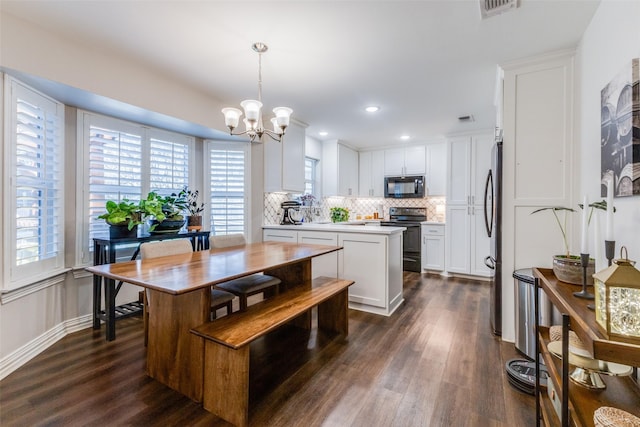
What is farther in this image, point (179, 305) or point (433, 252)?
point (433, 252)

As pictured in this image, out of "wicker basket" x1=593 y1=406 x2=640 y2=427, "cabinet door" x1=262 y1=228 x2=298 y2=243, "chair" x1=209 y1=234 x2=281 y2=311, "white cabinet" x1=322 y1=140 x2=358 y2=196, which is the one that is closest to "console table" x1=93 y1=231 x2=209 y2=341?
"chair" x1=209 y1=234 x2=281 y2=311

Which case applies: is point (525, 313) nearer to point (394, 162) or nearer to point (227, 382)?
point (227, 382)

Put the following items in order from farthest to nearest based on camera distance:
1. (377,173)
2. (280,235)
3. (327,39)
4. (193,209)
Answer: (377,173), (280,235), (193,209), (327,39)

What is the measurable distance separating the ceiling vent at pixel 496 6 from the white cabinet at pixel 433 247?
3.67 metres

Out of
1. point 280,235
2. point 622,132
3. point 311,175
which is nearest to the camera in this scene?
point 622,132

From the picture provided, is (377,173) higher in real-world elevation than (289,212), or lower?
higher

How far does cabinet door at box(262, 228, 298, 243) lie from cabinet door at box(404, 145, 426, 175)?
2983 millimetres

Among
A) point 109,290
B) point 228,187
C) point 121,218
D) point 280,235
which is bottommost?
point 109,290

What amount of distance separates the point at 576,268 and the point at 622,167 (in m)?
0.64

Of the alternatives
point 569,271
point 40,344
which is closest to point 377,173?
point 569,271

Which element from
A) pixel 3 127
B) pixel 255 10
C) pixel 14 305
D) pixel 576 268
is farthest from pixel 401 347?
pixel 3 127

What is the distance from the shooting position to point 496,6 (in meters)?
1.79

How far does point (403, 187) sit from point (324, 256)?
2837 mm

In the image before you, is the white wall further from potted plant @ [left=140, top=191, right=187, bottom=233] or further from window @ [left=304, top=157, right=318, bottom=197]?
window @ [left=304, top=157, right=318, bottom=197]
